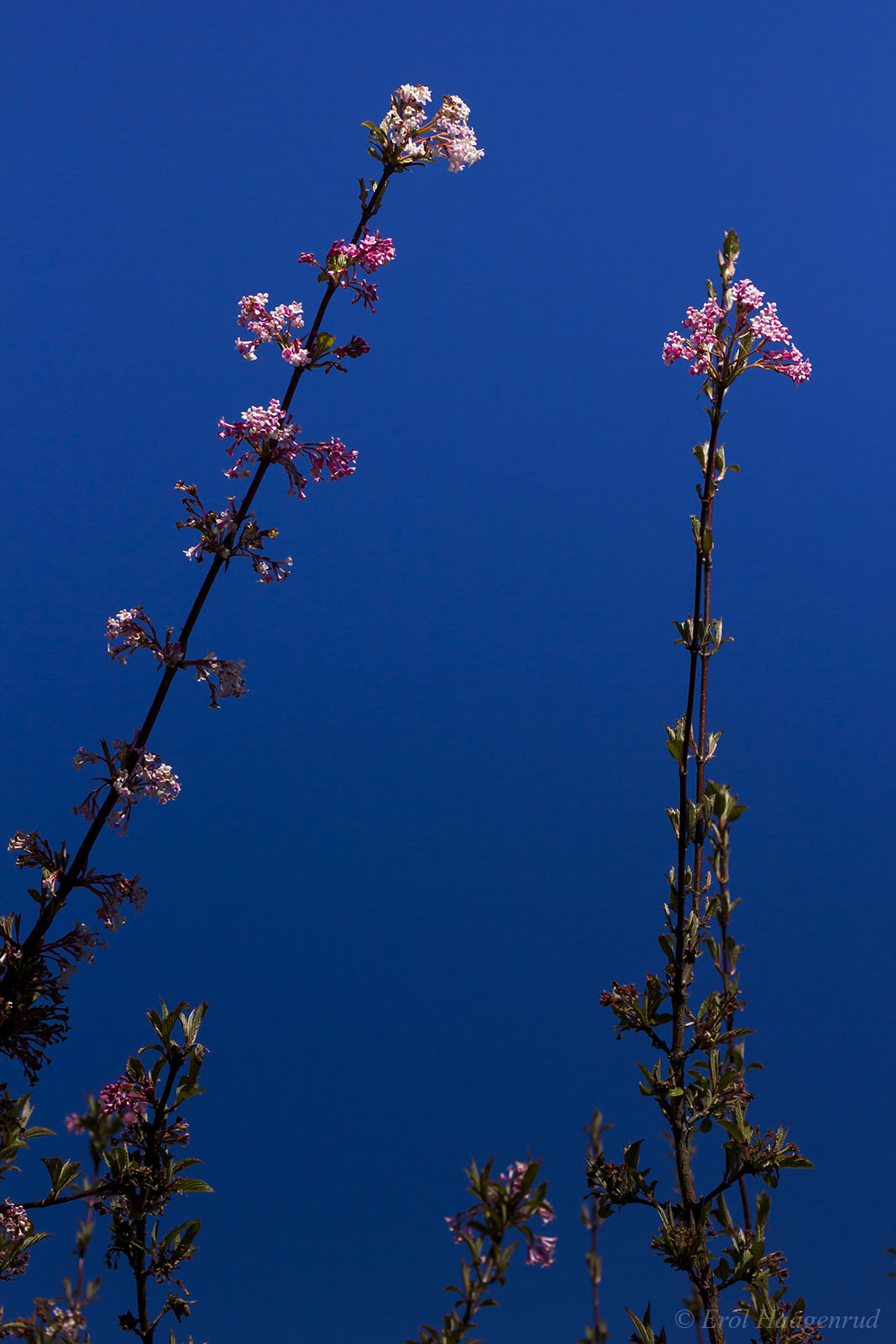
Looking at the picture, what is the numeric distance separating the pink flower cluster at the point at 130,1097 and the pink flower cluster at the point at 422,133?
1.95 meters

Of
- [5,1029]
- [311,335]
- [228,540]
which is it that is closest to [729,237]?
[311,335]

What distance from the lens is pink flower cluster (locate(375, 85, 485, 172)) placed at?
221 centimetres

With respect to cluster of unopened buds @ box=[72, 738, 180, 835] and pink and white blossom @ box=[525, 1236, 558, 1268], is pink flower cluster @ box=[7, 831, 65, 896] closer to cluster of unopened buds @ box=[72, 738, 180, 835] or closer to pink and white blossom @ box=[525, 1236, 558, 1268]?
cluster of unopened buds @ box=[72, 738, 180, 835]

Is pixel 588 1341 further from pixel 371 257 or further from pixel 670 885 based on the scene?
pixel 371 257

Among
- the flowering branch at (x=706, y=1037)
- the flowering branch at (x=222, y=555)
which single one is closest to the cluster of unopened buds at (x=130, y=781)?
the flowering branch at (x=222, y=555)

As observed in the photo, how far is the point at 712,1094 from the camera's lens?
80.0 inches

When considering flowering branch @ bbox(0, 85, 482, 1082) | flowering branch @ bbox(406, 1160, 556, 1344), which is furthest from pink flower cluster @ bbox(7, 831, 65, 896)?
flowering branch @ bbox(406, 1160, 556, 1344)

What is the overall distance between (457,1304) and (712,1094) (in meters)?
0.85

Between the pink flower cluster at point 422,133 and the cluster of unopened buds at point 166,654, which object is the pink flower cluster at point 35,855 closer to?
the cluster of unopened buds at point 166,654

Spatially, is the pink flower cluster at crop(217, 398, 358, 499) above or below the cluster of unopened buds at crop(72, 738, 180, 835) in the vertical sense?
above

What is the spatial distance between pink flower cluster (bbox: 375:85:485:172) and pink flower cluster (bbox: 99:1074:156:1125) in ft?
6.40

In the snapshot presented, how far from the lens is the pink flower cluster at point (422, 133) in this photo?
2211mm

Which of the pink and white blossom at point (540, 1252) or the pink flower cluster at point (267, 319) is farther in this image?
the pink flower cluster at point (267, 319)

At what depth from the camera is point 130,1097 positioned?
178 cm
